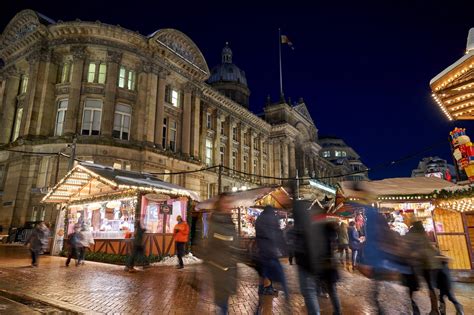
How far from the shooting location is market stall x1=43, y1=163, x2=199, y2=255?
13883 millimetres

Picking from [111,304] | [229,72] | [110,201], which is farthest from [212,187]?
[111,304]

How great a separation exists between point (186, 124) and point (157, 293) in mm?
24718

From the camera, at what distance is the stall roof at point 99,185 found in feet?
44.8

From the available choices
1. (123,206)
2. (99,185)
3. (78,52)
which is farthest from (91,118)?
(123,206)

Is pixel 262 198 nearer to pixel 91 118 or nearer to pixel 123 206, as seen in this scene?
pixel 123 206

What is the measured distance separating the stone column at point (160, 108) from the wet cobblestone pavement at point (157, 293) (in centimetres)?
1754

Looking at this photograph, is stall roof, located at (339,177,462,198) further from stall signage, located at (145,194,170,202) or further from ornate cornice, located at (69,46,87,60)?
ornate cornice, located at (69,46,87,60)

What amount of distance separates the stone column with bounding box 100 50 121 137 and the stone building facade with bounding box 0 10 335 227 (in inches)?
3.2

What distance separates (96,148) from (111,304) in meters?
19.4

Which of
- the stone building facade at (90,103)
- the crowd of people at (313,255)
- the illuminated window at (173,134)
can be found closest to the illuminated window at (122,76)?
the stone building facade at (90,103)

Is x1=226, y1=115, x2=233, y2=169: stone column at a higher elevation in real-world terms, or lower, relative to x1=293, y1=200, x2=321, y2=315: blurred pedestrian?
higher

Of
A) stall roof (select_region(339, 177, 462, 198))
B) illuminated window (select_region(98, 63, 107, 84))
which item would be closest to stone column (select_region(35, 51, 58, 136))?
illuminated window (select_region(98, 63, 107, 84))

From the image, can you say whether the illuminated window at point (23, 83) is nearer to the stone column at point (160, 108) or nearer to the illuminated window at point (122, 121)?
the illuminated window at point (122, 121)

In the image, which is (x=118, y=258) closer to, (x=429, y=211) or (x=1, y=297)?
(x=1, y=297)
